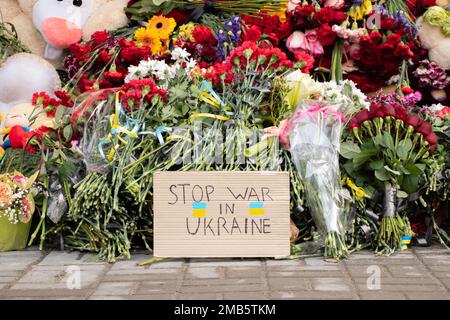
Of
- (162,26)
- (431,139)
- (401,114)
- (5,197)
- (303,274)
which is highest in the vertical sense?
(162,26)

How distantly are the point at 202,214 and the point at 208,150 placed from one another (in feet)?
0.96

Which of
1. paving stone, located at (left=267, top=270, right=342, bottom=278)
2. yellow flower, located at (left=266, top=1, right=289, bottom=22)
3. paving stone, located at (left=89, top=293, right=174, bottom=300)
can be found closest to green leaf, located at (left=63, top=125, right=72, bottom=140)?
paving stone, located at (left=89, top=293, right=174, bottom=300)

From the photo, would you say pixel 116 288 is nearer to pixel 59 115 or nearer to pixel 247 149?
pixel 247 149

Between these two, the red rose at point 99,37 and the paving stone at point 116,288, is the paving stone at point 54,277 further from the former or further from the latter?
the red rose at point 99,37

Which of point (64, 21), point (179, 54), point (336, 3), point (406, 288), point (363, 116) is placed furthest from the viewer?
point (64, 21)

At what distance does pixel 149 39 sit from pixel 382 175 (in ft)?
5.82

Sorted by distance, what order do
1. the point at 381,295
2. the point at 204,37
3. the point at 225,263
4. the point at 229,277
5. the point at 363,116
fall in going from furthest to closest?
the point at 204,37 < the point at 363,116 < the point at 225,263 < the point at 229,277 < the point at 381,295

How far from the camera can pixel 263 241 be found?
3.04m

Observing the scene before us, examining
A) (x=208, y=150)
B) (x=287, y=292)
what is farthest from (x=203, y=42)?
(x=287, y=292)

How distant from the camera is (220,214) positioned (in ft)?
10.0

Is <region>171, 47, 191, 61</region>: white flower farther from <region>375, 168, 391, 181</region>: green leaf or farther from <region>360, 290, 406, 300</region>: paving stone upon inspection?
<region>360, 290, 406, 300</region>: paving stone

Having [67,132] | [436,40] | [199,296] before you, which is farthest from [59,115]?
[436,40]

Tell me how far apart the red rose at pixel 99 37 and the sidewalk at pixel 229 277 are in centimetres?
154

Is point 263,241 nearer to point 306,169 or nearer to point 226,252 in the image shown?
point 226,252
